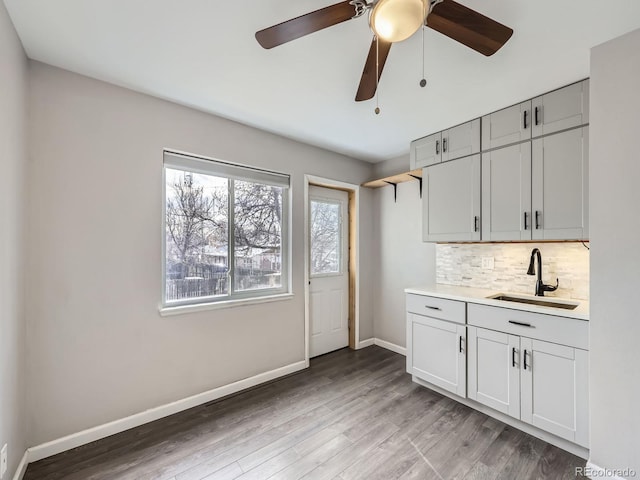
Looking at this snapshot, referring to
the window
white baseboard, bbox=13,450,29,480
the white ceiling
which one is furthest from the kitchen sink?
white baseboard, bbox=13,450,29,480

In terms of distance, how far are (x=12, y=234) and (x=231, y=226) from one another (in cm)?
142

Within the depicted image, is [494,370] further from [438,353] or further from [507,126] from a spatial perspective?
[507,126]

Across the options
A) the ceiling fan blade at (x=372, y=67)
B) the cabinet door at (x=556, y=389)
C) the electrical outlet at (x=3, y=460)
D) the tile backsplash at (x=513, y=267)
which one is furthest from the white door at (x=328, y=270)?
the electrical outlet at (x=3, y=460)

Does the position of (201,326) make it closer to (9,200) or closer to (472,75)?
(9,200)

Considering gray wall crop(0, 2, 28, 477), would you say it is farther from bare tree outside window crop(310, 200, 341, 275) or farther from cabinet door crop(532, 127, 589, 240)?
cabinet door crop(532, 127, 589, 240)

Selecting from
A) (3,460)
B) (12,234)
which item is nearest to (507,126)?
(12,234)

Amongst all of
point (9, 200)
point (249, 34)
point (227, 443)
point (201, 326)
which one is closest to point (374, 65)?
point (249, 34)

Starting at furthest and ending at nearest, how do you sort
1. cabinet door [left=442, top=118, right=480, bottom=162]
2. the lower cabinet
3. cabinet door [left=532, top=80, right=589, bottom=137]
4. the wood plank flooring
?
cabinet door [left=442, top=118, right=480, bottom=162], cabinet door [left=532, top=80, right=589, bottom=137], the lower cabinet, the wood plank flooring

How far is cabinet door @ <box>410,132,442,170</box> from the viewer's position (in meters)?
2.84

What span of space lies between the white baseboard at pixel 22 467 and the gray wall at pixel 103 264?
86 mm

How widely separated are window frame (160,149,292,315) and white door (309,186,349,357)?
455mm

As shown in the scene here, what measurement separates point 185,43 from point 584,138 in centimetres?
265

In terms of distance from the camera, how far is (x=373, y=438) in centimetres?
200

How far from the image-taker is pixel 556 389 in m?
1.89
